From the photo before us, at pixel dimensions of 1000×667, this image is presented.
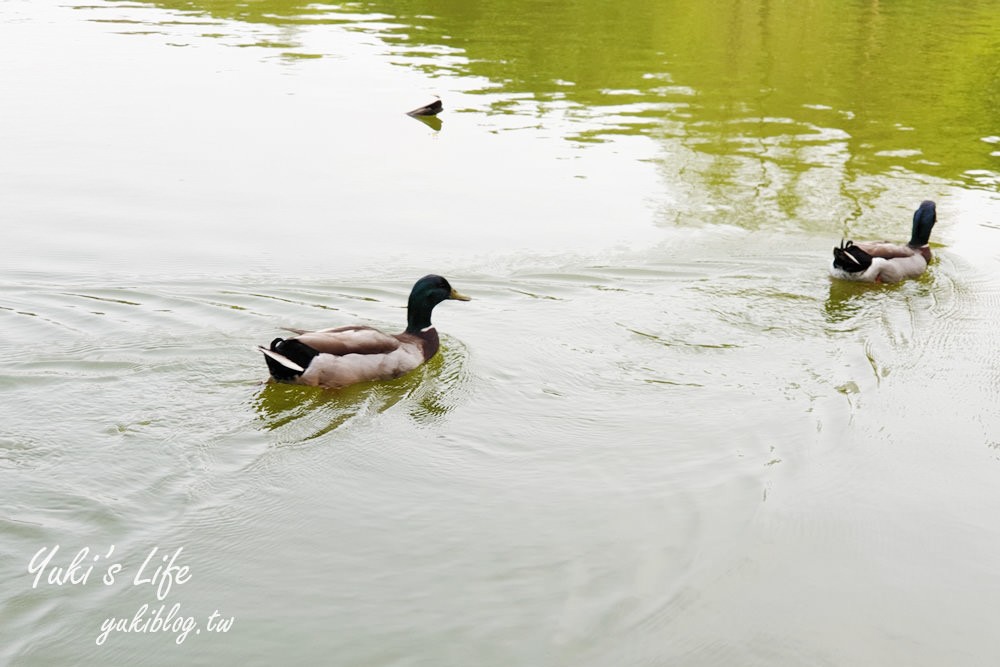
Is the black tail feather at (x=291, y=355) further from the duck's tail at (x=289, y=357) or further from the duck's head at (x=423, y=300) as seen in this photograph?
the duck's head at (x=423, y=300)

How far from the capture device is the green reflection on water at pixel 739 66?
16.9 m

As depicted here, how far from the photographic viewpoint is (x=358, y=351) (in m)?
8.53

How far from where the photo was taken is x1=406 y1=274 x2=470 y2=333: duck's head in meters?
9.28

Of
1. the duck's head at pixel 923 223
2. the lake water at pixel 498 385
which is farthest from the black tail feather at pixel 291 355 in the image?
the duck's head at pixel 923 223

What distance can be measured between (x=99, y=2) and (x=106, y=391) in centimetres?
2173

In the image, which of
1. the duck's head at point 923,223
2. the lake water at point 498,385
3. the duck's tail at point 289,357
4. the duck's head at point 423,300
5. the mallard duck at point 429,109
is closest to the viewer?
the lake water at point 498,385

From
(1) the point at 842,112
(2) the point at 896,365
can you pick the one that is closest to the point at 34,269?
(2) the point at 896,365

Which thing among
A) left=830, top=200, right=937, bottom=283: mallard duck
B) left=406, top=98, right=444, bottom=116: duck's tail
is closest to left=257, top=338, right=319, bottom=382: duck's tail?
left=830, top=200, right=937, bottom=283: mallard duck

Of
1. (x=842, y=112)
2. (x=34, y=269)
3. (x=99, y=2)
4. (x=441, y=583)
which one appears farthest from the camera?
(x=99, y=2)

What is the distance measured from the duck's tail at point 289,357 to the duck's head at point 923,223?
6851 millimetres

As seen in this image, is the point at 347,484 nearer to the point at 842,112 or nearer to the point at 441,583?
the point at 441,583

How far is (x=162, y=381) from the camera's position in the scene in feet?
27.3

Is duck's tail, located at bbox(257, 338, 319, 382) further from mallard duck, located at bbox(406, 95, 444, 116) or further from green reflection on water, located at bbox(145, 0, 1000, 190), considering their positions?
mallard duck, located at bbox(406, 95, 444, 116)

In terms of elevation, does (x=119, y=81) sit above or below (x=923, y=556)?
above
